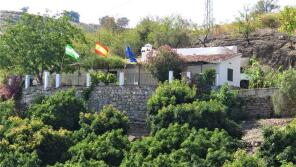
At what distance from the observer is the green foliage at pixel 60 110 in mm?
33406

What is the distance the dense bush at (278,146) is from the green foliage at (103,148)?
5.94 m

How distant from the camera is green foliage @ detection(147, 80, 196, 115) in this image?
32562mm

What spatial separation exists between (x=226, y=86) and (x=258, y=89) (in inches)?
77.4

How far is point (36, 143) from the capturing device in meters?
29.7

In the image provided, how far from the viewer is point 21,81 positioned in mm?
39500

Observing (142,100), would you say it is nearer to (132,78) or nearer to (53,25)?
(132,78)

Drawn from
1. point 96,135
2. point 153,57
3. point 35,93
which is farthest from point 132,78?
point 96,135

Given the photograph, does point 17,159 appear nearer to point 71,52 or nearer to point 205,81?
point 71,52

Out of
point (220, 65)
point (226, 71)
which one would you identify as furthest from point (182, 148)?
point (226, 71)

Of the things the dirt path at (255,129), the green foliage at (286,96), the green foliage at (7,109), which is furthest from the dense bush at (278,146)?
the green foliage at (7,109)

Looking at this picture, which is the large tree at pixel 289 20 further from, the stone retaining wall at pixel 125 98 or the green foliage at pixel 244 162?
the green foliage at pixel 244 162

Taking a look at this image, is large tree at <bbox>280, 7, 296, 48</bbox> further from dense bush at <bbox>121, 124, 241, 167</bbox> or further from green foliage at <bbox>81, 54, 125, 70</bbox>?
dense bush at <bbox>121, 124, 241, 167</bbox>

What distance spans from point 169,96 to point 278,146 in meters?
7.80

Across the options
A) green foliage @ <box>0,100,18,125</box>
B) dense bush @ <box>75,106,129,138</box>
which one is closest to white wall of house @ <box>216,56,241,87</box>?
dense bush @ <box>75,106,129,138</box>
